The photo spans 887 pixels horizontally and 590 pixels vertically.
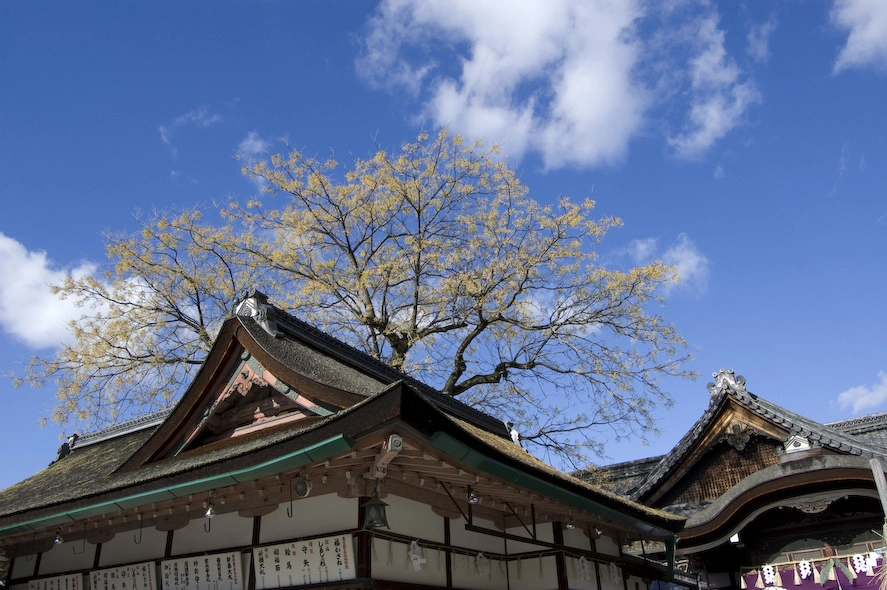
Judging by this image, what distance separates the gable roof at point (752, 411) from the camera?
14828 millimetres

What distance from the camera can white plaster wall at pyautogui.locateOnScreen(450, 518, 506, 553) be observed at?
8617 millimetres

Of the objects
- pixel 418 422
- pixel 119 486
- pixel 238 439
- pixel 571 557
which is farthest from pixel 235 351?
pixel 571 557

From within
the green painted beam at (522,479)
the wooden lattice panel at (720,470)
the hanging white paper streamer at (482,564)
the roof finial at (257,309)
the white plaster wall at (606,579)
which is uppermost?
the roof finial at (257,309)

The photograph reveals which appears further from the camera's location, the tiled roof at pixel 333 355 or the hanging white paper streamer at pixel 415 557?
the tiled roof at pixel 333 355

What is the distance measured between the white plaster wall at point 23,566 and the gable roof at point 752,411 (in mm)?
12496

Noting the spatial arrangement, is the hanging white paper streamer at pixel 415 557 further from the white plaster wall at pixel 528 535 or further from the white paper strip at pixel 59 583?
the white paper strip at pixel 59 583

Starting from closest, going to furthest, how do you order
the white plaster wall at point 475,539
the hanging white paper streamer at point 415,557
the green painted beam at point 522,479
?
the green painted beam at point 522,479, the hanging white paper streamer at point 415,557, the white plaster wall at point 475,539

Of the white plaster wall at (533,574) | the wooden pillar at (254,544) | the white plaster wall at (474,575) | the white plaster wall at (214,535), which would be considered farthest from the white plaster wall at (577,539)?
the white plaster wall at (214,535)

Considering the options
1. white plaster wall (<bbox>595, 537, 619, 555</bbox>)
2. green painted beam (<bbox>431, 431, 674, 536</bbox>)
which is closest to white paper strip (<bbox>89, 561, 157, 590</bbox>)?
green painted beam (<bbox>431, 431, 674, 536</bbox>)

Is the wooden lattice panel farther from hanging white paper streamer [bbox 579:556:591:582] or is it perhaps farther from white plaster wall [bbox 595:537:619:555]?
hanging white paper streamer [bbox 579:556:591:582]

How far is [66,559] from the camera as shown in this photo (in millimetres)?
9680

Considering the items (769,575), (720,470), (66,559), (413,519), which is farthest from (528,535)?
(720,470)

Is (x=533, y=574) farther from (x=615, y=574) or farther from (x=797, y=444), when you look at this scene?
(x=797, y=444)

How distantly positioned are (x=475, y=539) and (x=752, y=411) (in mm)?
9666
